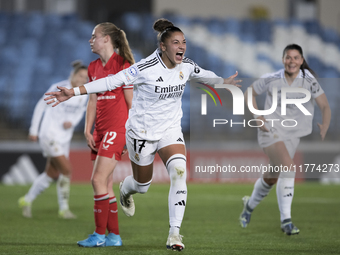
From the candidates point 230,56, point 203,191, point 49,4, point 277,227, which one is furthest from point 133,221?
point 49,4

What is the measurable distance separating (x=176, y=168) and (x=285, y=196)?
6.68ft

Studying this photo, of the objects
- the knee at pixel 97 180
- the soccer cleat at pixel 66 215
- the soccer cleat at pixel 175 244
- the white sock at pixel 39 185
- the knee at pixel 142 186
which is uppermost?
the white sock at pixel 39 185

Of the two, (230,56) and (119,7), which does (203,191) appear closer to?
(230,56)

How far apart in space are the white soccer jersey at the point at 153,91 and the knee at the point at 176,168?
0.27 meters

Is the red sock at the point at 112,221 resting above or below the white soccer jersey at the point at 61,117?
below

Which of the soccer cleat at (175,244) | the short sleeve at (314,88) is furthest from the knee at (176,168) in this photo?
the short sleeve at (314,88)

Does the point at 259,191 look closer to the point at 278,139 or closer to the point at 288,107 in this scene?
the point at 278,139

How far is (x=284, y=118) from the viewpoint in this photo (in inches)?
249

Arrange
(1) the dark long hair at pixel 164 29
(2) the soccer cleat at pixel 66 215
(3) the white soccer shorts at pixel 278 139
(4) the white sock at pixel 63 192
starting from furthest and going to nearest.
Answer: (4) the white sock at pixel 63 192
(2) the soccer cleat at pixel 66 215
(3) the white soccer shorts at pixel 278 139
(1) the dark long hair at pixel 164 29

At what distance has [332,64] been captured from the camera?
1869cm

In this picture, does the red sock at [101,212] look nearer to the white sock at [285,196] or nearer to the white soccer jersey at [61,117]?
the white sock at [285,196]

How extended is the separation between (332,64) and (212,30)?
14.8ft

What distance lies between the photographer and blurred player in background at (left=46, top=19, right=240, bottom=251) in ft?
15.2

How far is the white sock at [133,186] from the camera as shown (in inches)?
205
